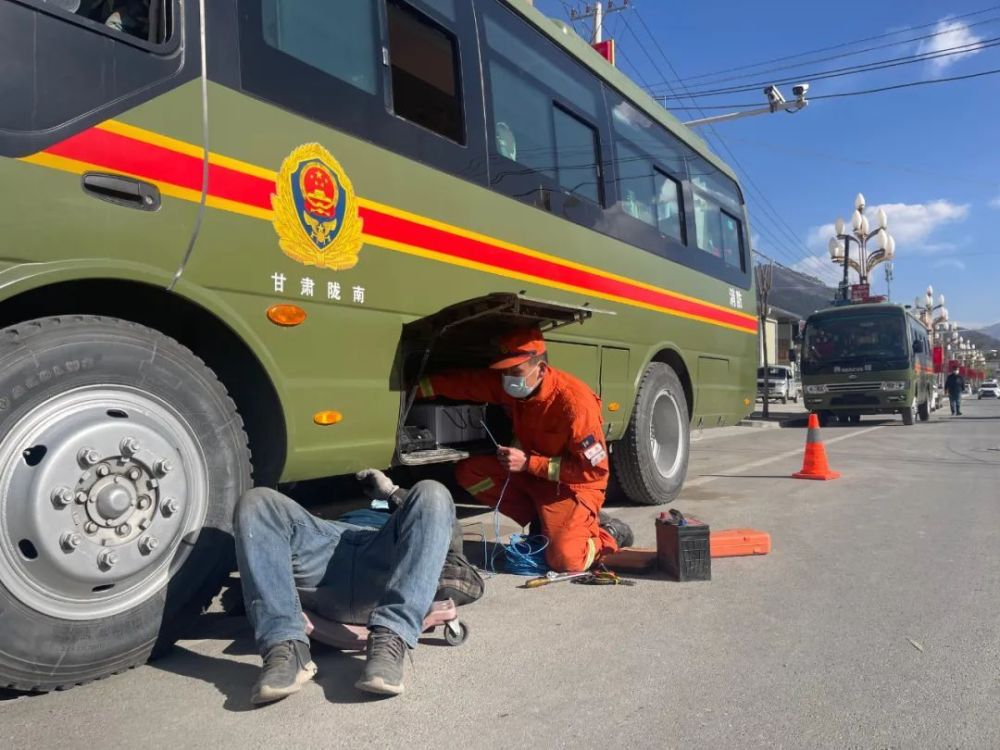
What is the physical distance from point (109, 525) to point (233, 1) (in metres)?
Answer: 1.96

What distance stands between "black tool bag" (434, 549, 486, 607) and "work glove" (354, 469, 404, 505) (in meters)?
0.32

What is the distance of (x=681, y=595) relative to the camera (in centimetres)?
358

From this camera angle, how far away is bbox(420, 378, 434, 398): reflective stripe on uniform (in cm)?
387

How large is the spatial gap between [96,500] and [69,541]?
5.5 inches

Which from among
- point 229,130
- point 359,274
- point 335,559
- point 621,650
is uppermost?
point 229,130

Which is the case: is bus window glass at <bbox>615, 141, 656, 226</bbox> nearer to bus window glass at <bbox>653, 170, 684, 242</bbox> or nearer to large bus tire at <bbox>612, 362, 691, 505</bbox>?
bus window glass at <bbox>653, 170, 684, 242</bbox>

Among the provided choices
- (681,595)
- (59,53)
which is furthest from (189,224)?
(681,595)

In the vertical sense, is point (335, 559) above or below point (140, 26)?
below

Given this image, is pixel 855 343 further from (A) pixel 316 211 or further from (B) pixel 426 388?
(A) pixel 316 211

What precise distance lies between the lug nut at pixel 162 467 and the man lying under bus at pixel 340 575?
10.6 inches

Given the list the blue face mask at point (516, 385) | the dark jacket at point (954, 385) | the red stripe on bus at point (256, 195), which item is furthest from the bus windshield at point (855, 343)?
the blue face mask at point (516, 385)

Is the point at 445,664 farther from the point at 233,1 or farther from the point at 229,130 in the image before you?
the point at 233,1

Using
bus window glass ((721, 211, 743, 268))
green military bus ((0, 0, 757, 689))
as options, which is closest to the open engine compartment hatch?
green military bus ((0, 0, 757, 689))

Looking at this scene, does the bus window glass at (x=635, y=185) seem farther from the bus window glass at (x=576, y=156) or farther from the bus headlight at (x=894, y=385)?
the bus headlight at (x=894, y=385)
